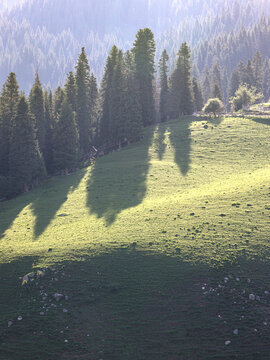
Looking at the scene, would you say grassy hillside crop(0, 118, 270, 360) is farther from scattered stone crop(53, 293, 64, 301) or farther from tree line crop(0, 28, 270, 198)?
tree line crop(0, 28, 270, 198)

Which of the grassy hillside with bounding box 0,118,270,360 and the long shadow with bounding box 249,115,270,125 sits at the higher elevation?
the long shadow with bounding box 249,115,270,125

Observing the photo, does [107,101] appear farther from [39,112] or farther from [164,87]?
[164,87]

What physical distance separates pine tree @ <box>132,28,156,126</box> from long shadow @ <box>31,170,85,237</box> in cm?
3209

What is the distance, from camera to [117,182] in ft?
152

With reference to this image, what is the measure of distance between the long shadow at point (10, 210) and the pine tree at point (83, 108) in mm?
27064

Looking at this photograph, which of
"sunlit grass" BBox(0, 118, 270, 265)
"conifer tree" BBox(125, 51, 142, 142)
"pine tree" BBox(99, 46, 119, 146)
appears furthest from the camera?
"pine tree" BBox(99, 46, 119, 146)

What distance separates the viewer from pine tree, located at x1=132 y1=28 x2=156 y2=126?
8000 cm

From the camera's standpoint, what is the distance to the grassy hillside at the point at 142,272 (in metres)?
16.7

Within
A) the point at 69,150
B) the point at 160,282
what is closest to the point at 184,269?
the point at 160,282

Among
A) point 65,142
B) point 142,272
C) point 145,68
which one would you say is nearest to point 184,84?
point 145,68

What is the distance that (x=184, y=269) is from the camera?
2162 cm

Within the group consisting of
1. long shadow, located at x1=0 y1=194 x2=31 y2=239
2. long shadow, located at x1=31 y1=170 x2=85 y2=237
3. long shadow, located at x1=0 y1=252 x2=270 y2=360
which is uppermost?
long shadow, located at x1=31 y1=170 x2=85 y2=237

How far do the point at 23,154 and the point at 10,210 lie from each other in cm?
1419

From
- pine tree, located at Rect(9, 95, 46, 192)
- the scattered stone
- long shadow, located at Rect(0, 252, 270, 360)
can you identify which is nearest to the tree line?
pine tree, located at Rect(9, 95, 46, 192)
